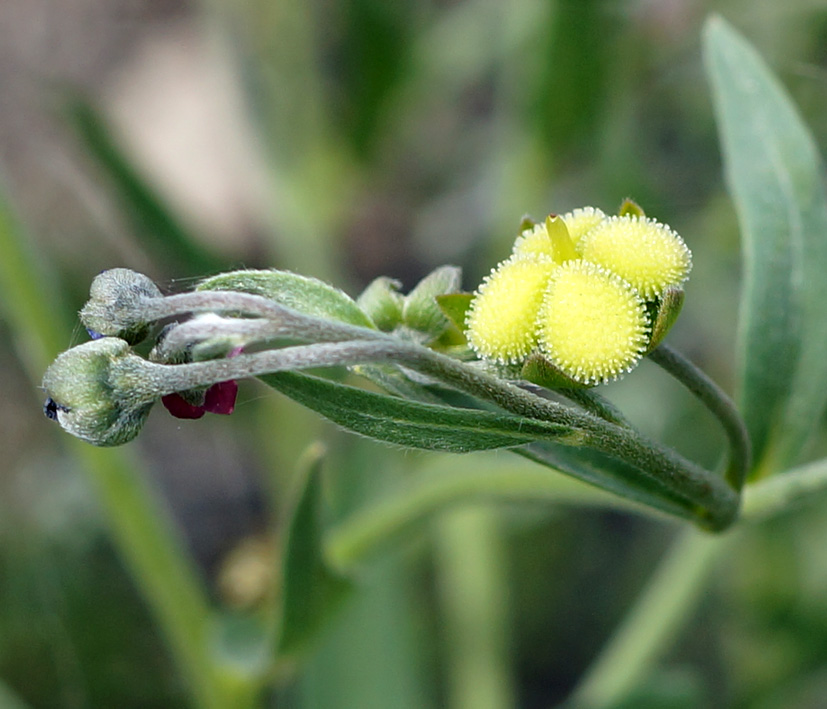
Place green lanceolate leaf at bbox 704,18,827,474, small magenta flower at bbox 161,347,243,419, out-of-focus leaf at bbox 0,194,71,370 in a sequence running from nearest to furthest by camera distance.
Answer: small magenta flower at bbox 161,347,243,419
green lanceolate leaf at bbox 704,18,827,474
out-of-focus leaf at bbox 0,194,71,370

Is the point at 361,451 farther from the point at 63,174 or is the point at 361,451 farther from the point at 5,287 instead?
the point at 63,174

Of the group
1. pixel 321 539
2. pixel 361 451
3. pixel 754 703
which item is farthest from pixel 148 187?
pixel 754 703

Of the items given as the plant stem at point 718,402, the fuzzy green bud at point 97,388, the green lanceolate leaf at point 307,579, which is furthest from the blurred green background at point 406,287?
the fuzzy green bud at point 97,388

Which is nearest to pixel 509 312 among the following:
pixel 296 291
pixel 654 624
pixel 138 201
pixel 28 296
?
pixel 296 291

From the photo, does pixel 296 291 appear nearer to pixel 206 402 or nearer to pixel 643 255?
pixel 206 402

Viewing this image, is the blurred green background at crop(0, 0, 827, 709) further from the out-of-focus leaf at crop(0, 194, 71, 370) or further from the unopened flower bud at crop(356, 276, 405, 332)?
the unopened flower bud at crop(356, 276, 405, 332)

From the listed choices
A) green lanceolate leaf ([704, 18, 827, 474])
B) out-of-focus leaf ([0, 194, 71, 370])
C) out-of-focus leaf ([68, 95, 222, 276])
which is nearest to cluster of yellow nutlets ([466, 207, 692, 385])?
green lanceolate leaf ([704, 18, 827, 474])

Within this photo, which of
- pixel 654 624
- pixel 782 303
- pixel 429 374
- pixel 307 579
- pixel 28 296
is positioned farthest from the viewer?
pixel 654 624
